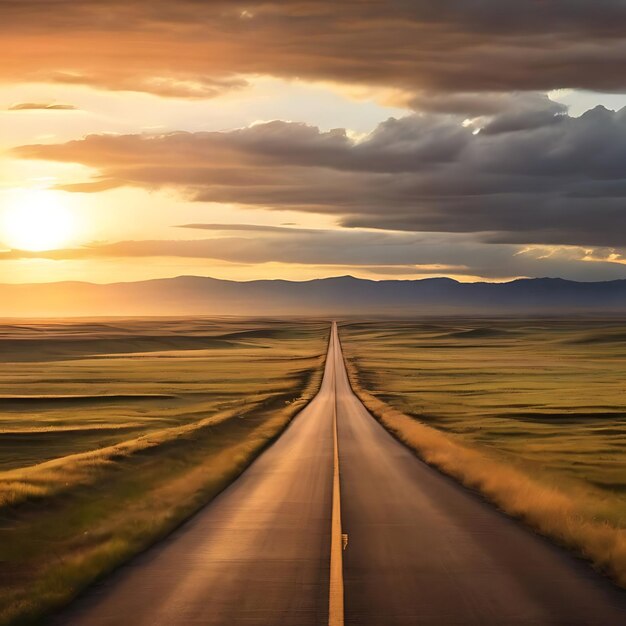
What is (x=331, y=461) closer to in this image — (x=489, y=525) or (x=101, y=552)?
(x=489, y=525)

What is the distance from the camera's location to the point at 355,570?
16.2 m

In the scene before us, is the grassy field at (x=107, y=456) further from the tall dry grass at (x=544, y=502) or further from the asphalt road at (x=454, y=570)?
the tall dry grass at (x=544, y=502)

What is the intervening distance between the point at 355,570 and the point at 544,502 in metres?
8.10

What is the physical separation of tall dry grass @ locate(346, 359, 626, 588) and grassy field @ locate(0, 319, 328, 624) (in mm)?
7295

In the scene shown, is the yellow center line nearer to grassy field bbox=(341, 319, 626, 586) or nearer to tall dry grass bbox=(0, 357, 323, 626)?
tall dry grass bbox=(0, 357, 323, 626)

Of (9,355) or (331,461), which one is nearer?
(331,461)

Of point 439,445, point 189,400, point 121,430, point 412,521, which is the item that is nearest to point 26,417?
point 121,430

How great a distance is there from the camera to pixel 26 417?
199ft

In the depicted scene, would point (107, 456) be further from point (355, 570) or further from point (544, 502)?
point (355, 570)

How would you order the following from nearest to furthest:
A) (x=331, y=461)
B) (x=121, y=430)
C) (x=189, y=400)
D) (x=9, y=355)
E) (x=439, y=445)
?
(x=331, y=461)
(x=439, y=445)
(x=121, y=430)
(x=189, y=400)
(x=9, y=355)

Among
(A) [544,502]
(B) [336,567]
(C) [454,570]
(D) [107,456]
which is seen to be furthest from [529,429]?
(B) [336,567]

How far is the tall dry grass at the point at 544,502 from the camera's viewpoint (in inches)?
699

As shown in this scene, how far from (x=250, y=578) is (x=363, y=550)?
315cm

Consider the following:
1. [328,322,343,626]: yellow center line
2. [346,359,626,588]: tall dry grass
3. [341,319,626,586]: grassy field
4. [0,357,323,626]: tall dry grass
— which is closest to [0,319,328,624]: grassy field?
[0,357,323,626]: tall dry grass
